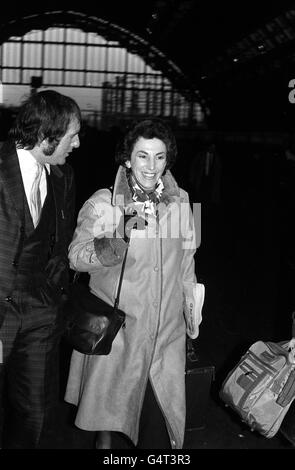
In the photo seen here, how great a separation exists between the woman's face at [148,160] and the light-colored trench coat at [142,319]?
92mm

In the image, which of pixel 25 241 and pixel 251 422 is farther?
pixel 251 422

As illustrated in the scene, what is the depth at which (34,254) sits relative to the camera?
281 centimetres

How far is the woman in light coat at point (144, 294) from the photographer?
3041mm

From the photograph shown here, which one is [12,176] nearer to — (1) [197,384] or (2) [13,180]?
(2) [13,180]

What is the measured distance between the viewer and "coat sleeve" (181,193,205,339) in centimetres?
315

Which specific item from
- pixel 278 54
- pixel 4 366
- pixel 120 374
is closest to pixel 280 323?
pixel 120 374

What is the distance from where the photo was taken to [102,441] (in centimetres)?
328

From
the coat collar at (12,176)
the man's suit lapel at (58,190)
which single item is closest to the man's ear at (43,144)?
the coat collar at (12,176)

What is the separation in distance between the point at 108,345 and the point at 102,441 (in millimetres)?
563

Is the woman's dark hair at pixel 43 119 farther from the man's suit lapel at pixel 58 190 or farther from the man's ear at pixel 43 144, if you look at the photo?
the man's suit lapel at pixel 58 190

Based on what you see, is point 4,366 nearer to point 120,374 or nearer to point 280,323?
point 120,374

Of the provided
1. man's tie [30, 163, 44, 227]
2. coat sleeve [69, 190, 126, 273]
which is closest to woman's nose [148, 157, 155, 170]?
coat sleeve [69, 190, 126, 273]

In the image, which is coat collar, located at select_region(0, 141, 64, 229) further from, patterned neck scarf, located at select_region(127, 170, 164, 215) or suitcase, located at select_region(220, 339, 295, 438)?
suitcase, located at select_region(220, 339, 295, 438)
